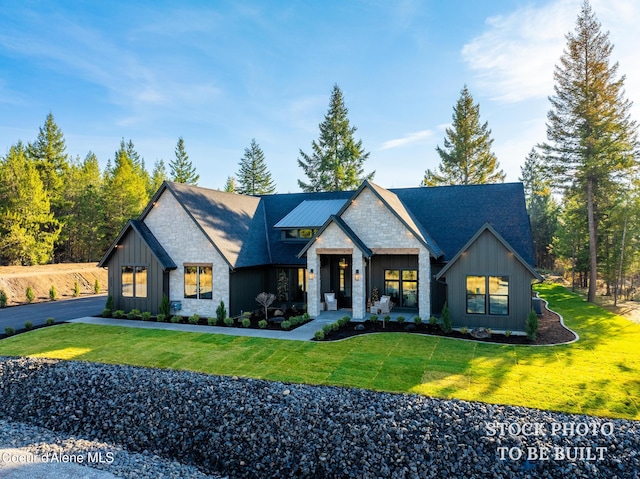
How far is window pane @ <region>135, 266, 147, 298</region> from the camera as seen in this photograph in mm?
17203

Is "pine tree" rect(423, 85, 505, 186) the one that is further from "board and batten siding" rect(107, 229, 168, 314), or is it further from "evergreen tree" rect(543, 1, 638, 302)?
"board and batten siding" rect(107, 229, 168, 314)

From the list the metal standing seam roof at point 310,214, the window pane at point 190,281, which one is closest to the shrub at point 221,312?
the window pane at point 190,281

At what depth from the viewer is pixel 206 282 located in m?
16.6

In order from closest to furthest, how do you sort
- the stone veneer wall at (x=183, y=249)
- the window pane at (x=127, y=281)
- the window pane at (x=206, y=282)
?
the stone veneer wall at (x=183, y=249)
the window pane at (x=206, y=282)
the window pane at (x=127, y=281)

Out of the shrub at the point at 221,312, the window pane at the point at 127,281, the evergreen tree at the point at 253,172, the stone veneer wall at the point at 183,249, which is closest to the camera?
the shrub at the point at 221,312

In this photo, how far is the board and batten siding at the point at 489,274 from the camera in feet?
44.2

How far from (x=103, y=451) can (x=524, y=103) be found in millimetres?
23407

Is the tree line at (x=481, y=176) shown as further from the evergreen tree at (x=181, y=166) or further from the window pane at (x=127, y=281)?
the window pane at (x=127, y=281)

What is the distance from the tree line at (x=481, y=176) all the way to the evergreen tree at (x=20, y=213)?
8cm

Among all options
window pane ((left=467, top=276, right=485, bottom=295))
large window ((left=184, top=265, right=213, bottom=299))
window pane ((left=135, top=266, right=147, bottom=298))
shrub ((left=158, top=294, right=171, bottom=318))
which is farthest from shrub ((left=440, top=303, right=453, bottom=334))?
window pane ((left=135, top=266, right=147, bottom=298))

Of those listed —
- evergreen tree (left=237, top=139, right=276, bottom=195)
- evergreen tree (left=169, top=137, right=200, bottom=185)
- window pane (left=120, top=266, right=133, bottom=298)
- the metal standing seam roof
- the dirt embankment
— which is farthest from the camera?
evergreen tree (left=237, top=139, right=276, bottom=195)

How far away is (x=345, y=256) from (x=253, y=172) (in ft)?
115

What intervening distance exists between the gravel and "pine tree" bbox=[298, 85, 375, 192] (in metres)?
30.7

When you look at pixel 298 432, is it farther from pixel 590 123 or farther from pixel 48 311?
pixel 590 123
